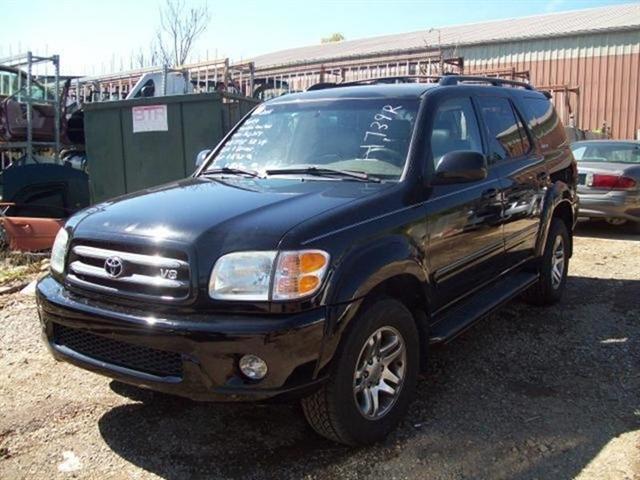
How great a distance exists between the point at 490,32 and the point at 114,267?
25392 mm

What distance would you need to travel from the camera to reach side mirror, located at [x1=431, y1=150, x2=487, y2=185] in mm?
3561

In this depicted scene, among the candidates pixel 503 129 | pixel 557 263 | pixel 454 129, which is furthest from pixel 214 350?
pixel 557 263

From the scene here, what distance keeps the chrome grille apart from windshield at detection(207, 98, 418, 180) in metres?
1.22

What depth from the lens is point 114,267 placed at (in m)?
2.96

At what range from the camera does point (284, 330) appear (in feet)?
8.72

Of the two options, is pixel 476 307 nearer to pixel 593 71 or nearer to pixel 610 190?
pixel 610 190

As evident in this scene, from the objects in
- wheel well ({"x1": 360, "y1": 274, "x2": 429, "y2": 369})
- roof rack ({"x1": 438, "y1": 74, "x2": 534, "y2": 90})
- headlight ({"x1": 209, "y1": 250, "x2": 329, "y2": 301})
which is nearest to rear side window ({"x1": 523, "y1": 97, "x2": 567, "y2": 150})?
roof rack ({"x1": 438, "y1": 74, "x2": 534, "y2": 90})

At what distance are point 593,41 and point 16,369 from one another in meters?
22.3

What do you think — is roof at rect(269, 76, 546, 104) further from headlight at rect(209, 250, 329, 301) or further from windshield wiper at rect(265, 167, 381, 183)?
headlight at rect(209, 250, 329, 301)

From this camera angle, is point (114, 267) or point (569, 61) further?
point (569, 61)

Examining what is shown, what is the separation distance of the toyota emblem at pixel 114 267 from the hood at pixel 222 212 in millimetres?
119

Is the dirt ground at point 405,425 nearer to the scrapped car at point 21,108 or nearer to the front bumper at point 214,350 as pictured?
the front bumper at point 214,350

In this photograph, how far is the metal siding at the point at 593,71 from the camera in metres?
21.1

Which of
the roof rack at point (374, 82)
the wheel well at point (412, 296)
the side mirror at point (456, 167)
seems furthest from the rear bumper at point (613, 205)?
the wheel well at point (412, 296)
